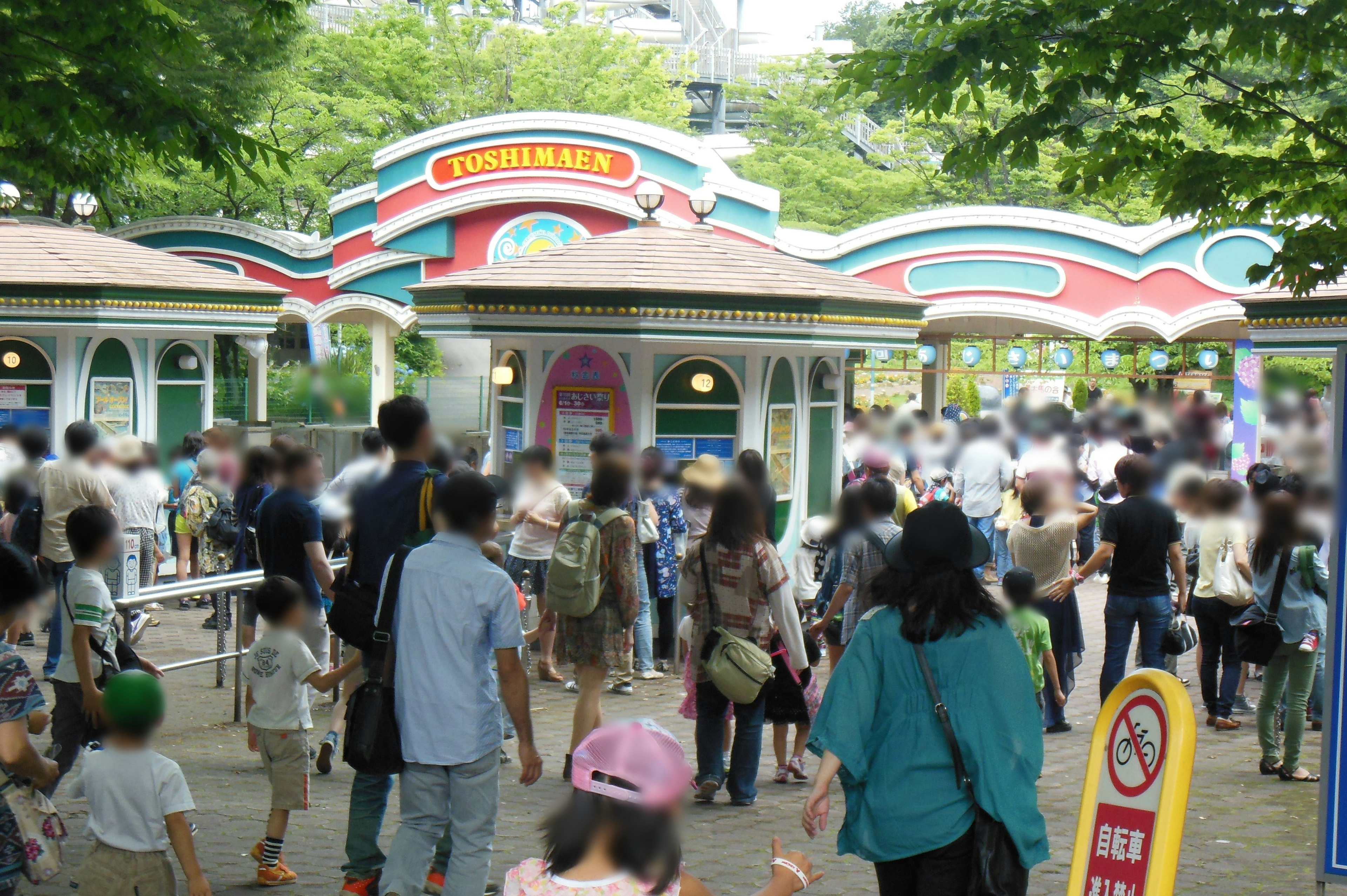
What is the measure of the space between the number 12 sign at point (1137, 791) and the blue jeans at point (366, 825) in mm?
2532

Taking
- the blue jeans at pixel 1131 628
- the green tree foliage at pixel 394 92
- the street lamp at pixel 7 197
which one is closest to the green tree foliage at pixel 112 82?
the blue jeans at pixel 1131 628

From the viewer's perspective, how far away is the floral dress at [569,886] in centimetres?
272

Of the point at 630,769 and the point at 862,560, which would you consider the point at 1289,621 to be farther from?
the point at 630,769

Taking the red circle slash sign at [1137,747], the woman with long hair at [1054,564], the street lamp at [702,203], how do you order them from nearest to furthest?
1. the red circle slash sign at [1137,747]
2. the woman with long hair at [1054,564]
3. the street lamp at [702,203]

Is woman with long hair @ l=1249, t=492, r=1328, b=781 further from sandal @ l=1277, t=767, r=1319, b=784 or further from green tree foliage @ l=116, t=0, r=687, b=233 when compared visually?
green tree foliage @ l=116, t=0, r=687, b=233

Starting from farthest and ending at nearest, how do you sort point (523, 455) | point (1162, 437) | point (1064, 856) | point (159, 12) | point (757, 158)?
1. point (757, 158)
2. point (1162, 437)
3. point (523, 455)
4. point (159, 12)
5. point (1064, 856)

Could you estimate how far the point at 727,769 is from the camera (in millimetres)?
7684

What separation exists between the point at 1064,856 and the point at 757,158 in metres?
37.0

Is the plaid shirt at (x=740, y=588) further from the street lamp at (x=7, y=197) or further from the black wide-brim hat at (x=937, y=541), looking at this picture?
the street lamp at (x=7, y=197)

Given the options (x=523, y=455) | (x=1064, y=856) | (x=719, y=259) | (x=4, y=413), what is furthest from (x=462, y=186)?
(x=1064, y=856)

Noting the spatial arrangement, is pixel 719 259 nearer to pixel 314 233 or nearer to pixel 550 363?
pixel 550 363

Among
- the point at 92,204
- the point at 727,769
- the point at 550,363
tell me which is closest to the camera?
the point at 727,769

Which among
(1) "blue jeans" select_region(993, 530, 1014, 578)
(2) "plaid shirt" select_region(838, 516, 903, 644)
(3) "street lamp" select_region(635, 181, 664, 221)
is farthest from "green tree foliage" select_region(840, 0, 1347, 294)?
(1) "blue jeans" select_region(993, 530, 1014, 578)

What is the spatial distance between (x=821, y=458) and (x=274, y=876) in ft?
25.4
